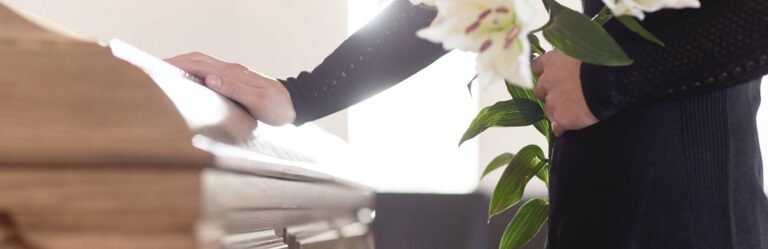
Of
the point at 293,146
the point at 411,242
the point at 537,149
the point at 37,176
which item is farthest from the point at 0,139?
the point at 411,242

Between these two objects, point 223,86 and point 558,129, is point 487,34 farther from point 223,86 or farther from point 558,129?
point 558,129

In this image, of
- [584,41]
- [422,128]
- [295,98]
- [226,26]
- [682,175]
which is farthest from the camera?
[422,128]

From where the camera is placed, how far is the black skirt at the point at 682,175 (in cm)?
106

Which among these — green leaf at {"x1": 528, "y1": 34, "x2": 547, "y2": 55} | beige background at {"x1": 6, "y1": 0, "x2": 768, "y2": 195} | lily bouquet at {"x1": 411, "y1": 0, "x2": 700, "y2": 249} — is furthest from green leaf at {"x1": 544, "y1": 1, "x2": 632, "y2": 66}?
beige background at {"x1": 6, "y1": 0, "x2": 768, "y2": 195}

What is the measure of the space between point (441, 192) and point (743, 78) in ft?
9.31

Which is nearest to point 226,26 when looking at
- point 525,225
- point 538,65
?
point 525,225

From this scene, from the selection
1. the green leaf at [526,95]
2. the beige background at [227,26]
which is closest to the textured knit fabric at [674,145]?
the green leaf at [526,95]

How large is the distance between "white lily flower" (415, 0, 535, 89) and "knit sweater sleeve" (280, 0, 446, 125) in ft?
2.32

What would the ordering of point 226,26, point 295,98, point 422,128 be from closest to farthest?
point 295,98
point 226,26
point 422,128

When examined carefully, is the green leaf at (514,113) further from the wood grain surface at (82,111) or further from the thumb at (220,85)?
the wood grain surface at (82,111)

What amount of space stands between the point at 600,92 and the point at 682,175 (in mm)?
123

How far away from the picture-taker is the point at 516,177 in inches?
57.4

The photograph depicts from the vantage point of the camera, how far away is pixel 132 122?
49 centimetres

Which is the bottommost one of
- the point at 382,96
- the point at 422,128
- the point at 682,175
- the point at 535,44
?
the point at 682,175
